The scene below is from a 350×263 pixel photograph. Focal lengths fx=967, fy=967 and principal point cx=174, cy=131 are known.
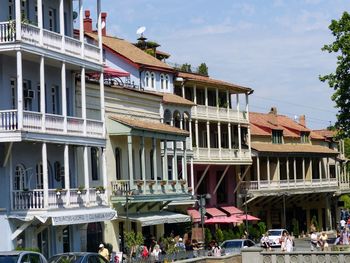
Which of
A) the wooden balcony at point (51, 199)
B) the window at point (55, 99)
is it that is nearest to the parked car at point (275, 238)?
the wooden balcony at point (51, 199)

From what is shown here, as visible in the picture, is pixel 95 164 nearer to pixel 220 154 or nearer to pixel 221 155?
pixel 220 154

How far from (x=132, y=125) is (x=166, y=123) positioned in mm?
10237

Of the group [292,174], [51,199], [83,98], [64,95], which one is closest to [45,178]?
[51,199]

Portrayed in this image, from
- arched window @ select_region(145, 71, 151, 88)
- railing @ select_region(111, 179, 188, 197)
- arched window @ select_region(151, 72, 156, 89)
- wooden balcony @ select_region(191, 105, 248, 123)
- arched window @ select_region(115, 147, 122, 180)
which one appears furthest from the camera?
wooden balcony @ select_region(191, 105, 248, 123)

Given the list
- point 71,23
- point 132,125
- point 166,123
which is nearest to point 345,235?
point 166,123

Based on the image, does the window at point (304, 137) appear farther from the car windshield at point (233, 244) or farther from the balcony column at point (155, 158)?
the car windshield at point (233, 244)

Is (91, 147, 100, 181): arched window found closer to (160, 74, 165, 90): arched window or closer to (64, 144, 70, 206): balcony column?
(64, 144, 70, 206): balcony column

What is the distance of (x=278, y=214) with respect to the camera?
3420 inches

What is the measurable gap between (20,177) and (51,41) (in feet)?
19.6

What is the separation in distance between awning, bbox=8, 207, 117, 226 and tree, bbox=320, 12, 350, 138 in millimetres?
21922

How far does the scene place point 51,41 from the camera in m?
41.6

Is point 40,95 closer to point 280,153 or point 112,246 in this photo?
point 112,246

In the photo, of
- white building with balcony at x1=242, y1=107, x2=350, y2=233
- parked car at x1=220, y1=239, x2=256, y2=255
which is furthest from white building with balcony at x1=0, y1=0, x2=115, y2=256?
white building with balcony at x1=242, y1=107, x2=350, y2=233

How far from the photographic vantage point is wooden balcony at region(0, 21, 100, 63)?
3877 centimetres
